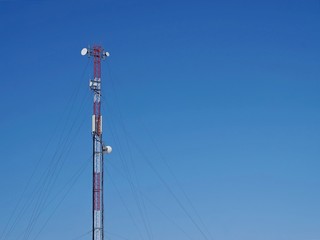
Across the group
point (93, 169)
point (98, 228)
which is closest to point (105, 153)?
point (93, 169)

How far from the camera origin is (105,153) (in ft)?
231

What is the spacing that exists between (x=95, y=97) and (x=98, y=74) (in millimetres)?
2305

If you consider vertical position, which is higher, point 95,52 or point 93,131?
point 95,52

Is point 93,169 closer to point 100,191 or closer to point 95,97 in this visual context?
point 100,191

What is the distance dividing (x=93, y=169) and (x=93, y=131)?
3.38 meters

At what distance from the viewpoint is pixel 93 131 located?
7044 cm

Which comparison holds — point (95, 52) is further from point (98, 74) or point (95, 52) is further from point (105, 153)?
point (105, 153)

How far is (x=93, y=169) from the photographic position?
2739 inches

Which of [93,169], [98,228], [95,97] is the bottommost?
[98,228]

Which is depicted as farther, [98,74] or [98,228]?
[98,74]

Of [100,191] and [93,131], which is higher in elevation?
[93,131]

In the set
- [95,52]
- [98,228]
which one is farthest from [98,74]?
[98,228]

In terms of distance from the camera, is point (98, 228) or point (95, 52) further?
point (95, 52)

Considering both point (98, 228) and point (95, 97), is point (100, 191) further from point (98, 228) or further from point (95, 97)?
point (95, 97)
